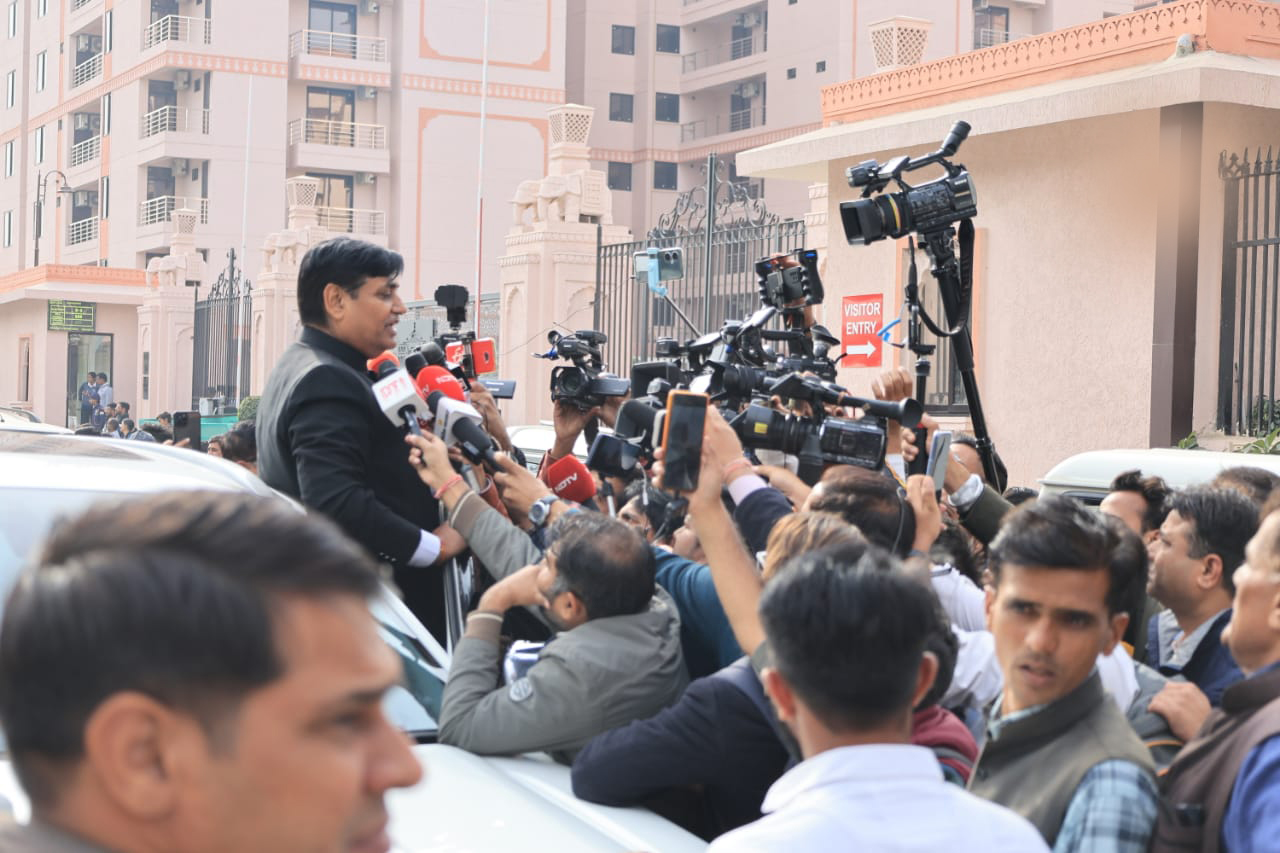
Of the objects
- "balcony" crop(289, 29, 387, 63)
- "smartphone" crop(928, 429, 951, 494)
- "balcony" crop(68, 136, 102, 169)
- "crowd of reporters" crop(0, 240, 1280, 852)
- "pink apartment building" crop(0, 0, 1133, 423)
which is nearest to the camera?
"crowd of reporters" crop(0, 240, 1280, 852)

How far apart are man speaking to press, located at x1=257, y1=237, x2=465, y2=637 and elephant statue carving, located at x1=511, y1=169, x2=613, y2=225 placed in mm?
15741

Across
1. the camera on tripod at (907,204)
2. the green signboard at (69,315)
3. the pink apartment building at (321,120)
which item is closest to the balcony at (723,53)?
the pink apartment building at (321,120)

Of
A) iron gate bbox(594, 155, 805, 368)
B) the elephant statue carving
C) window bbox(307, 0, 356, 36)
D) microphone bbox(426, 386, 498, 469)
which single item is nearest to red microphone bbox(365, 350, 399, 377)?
microphone bbox(426, 386, 498, 469)

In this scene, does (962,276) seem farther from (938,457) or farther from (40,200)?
(40,200)

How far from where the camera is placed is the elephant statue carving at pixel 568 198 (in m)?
20.1

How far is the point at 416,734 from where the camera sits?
3.54 m

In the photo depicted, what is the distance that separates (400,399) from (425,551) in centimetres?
43

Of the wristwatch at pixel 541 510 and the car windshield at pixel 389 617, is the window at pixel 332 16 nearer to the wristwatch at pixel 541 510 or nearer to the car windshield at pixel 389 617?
the wristwatch at pixel 541 510

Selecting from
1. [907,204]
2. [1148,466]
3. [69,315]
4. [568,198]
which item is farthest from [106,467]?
[69,315]

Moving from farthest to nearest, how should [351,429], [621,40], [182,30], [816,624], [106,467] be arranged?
[621,40] < [182,30] < [351,429] < [106,467] < [816,624]

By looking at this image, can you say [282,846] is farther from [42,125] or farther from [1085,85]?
[42,125]

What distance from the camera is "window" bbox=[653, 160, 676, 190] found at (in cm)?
4669

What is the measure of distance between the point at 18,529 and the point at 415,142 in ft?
125

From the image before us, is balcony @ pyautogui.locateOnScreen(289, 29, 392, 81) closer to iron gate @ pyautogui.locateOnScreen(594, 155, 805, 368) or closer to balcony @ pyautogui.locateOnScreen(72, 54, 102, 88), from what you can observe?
balcony @ pyautogui.locateOnScreen(72, 54, 102, 88)
